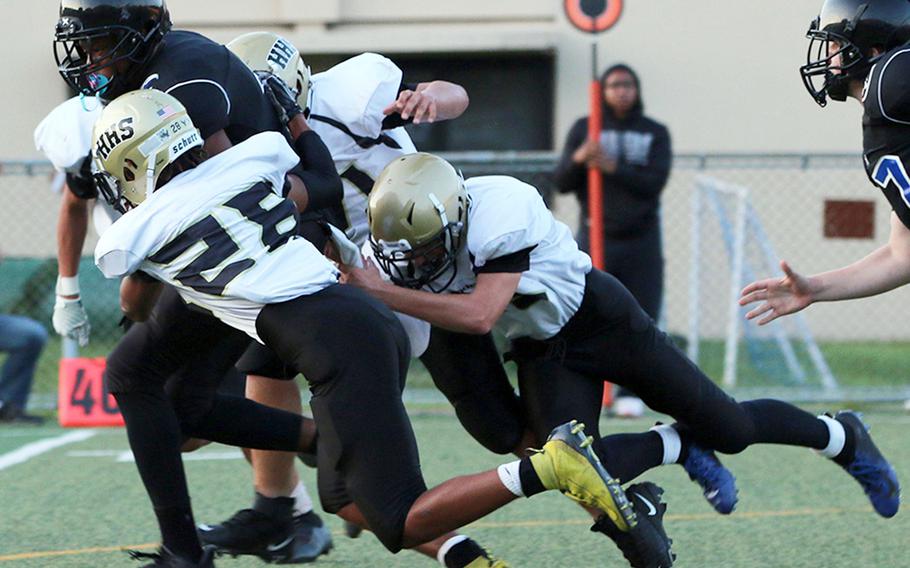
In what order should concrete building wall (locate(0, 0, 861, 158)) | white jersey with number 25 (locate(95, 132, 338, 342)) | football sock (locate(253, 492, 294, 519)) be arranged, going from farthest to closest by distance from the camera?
concrete building wall (locate(0, 0, 861, 158)) → football sock (locate(253, 492, 294, 519)) → white jersey with number 25 (locate(95, 132, 338, 342))

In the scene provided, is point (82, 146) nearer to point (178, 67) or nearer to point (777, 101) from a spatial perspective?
point (178, 67)

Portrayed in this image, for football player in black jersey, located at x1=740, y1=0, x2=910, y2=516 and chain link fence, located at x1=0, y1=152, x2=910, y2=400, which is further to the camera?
chain link fence, located at x1=0, y1=152, x2=910, y2=400

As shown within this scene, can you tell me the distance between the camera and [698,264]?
914cm

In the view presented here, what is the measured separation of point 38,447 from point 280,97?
329 cm

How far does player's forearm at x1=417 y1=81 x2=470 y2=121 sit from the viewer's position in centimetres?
395

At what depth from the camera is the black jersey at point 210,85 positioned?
11.4 ft

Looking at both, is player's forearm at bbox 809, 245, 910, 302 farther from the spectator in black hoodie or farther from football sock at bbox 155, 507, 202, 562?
the spectator in black hoodie

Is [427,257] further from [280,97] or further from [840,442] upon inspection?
[840,442]

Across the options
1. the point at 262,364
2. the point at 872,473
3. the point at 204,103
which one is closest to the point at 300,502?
the point at 262,364

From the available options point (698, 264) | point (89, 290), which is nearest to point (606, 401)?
point (698, 264)

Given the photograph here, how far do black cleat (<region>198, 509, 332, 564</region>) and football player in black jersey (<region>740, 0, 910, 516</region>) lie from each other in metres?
1.46

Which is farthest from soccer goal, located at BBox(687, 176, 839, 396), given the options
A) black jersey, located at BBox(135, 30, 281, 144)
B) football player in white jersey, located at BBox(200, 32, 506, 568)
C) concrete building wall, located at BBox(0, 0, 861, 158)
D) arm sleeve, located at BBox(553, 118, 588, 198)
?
black jersey, located at BBox(135, 30, 281, 144)

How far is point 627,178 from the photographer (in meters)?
7.16

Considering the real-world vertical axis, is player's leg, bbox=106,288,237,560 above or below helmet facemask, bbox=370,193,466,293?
below
